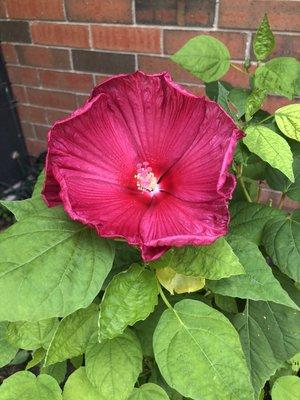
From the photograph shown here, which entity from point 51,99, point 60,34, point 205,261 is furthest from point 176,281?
point 51,99

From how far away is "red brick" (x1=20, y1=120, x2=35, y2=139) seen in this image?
209 centimetres

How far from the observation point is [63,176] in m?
0.60

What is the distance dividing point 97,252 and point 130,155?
16 centimetres

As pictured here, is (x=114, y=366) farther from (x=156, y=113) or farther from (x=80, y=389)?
(x=156, y=113)

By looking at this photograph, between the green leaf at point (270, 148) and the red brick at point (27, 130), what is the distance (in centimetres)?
161

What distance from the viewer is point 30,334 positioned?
0.75 m

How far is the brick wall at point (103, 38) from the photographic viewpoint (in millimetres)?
1385

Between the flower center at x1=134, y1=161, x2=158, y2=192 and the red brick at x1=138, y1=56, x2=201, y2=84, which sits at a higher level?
the flower center at x1=134, y1=161, x2=158, y2=192

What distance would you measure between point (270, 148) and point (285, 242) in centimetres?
16

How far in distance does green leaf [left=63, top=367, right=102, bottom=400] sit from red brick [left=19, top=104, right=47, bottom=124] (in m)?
1.45

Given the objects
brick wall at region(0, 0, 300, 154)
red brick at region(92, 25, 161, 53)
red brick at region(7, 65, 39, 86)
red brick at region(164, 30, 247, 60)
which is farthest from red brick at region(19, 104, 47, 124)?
red brick at region(164, 30, 247, 60)

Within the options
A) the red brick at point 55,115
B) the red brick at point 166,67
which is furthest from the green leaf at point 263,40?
the red brick at point 55,115

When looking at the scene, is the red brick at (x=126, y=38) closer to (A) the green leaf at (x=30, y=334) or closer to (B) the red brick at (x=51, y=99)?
(B) the red brick at (x=51, y=99)

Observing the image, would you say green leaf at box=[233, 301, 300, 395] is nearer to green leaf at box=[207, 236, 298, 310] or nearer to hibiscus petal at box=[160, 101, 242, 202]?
green leaf at box=[207, 236, 298, 310]
